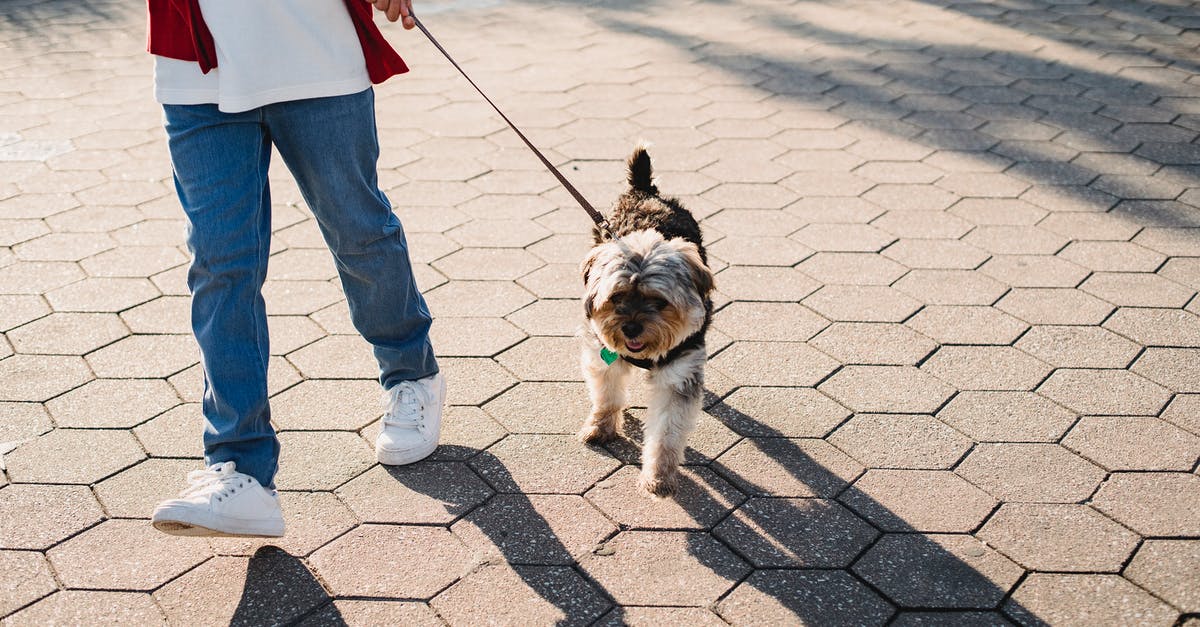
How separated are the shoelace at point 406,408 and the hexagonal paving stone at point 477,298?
102cm

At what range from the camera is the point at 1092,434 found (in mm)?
3871

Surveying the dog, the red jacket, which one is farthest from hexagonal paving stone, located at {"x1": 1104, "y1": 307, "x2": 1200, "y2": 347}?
the red jacket

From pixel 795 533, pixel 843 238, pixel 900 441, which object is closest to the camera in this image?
pixel 795 533

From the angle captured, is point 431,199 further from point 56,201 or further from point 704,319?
point 704,319

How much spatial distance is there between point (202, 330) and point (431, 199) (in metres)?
2.88

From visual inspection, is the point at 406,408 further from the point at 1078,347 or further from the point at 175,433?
the point at 1078,347

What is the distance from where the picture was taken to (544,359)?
443 cm

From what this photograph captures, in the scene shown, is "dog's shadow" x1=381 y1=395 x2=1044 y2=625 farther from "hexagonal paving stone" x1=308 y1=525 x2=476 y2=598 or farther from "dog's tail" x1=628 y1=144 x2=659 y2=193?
"dog's tail" x1=628 y1=144 x2=659 y2=193

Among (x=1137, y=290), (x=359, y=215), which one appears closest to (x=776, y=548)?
(x=359, y=215)

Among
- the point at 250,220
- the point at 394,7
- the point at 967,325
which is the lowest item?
the point at 967,325

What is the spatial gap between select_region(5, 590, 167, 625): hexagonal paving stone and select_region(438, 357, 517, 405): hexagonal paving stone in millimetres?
1407

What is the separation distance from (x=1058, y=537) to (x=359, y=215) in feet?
8.23

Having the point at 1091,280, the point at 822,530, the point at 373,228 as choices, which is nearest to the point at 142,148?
the point at 373,228

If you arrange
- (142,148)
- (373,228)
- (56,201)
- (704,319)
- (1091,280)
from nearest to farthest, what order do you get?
(373,228) < (704,319) < (1091,280) < (56,201) < (142,148)
